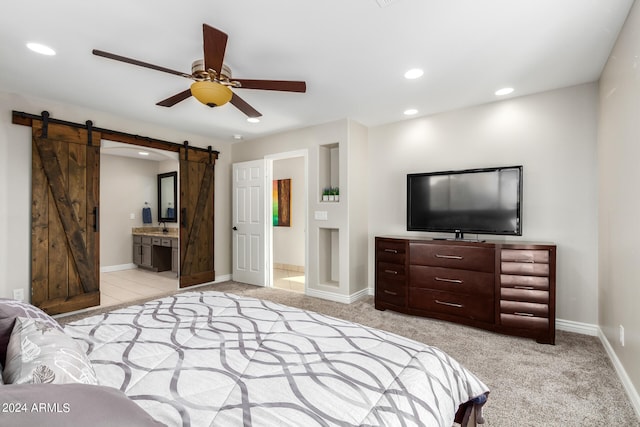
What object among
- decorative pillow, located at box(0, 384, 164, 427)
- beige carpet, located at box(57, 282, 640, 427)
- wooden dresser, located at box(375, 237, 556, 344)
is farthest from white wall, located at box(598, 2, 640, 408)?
decorative pillow, located at box(0, 384, 164, 427)

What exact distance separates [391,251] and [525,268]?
1367 mm

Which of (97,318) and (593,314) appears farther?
(593,314)

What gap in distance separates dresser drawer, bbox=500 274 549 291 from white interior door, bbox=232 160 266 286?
346 cm

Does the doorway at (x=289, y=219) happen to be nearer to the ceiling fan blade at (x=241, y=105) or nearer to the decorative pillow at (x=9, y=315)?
the ceiling fan blade at (x=241, y=105)

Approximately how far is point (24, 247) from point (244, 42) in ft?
11.0

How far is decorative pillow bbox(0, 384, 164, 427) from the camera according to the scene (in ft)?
1.76

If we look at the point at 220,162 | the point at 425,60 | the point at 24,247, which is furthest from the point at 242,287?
the point at 425,60

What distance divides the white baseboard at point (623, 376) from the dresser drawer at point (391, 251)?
1.88 m

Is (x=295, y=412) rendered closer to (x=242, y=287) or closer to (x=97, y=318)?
(x=97, y=318)

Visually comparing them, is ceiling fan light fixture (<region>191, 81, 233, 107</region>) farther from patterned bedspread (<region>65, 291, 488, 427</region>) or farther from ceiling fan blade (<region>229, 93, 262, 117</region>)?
patterned bedspread (<region>65, 291, 488, 427</region>)

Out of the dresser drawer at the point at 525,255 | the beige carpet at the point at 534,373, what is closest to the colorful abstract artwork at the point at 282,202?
the beige carpet at the point at 534,373

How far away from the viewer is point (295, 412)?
0.93 metres

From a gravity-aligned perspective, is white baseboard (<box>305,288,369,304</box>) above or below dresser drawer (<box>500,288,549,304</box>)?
below

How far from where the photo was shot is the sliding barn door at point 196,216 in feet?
16.1
